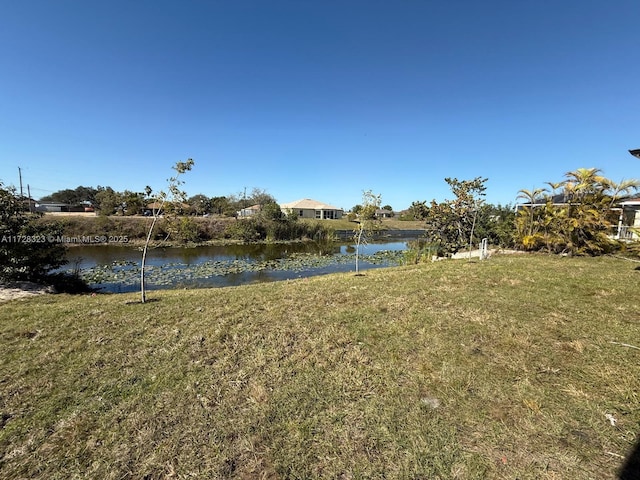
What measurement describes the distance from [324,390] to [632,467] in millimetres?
2259

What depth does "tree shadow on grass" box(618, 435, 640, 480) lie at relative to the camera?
6.23ft

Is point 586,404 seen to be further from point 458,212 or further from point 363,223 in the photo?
point 458,212

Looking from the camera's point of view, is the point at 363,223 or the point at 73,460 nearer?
the point at 73,460

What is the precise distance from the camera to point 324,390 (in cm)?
291

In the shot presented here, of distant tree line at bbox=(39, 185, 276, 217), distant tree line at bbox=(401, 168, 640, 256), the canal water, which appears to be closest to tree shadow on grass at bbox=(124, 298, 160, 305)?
the canal water

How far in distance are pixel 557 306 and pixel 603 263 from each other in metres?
6.03

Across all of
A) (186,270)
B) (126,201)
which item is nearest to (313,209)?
(126,201)

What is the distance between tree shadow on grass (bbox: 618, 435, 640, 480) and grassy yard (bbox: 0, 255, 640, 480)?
0.05 meters

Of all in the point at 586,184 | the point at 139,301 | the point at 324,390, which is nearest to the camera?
the point at 324,390

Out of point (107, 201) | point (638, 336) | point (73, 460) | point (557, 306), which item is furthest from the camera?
point (107, 201)

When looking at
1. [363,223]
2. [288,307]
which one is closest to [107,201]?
[363,223]

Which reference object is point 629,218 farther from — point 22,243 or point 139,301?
point 22,243

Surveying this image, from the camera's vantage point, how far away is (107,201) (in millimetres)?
38031

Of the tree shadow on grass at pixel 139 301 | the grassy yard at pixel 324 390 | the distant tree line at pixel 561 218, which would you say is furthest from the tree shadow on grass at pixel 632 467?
the distant tree line at pixel 561 218
